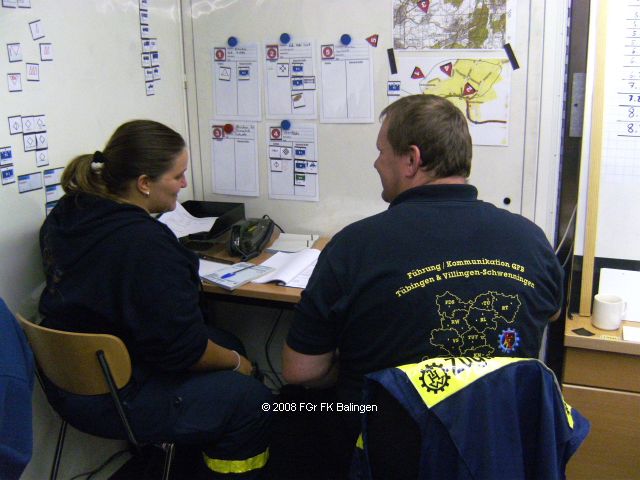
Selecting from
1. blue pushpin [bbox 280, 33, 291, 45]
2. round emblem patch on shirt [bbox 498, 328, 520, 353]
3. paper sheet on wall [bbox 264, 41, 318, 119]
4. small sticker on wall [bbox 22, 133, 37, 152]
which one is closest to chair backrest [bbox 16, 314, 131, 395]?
small sticker on wall [bbox 22, 133, 37, 152]

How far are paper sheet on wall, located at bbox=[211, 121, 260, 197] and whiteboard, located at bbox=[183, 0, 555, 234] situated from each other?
0.10ft

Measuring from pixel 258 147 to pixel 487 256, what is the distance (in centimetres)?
146

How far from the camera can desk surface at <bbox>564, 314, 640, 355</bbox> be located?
5.77 ft

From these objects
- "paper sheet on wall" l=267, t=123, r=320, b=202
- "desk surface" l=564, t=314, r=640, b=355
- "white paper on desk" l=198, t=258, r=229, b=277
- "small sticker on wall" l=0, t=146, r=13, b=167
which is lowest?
"desk surface" l=564, t=314, r=640, b=355

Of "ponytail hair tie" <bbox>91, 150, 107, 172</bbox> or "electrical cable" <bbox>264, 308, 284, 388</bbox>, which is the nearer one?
"ponytail hair tie" <bbox>91, 150, 107, 172</bbox>

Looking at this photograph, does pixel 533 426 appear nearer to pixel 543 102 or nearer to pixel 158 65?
pixel 543 102

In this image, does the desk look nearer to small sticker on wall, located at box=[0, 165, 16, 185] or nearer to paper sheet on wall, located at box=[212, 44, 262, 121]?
paper sheet on wall, located at box=[212, 44, 262, 121]

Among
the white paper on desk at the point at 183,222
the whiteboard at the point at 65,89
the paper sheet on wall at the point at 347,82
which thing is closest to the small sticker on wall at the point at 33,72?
the whiteboard at the point at 65,89

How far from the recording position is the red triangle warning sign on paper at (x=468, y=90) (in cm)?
212

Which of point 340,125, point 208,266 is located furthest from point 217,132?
point 208,266

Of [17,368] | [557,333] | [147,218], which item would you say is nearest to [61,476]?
[147,218]

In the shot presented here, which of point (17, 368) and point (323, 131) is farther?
point (323, 131)

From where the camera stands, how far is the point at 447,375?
3.27 feet

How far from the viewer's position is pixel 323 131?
7.73 ft
